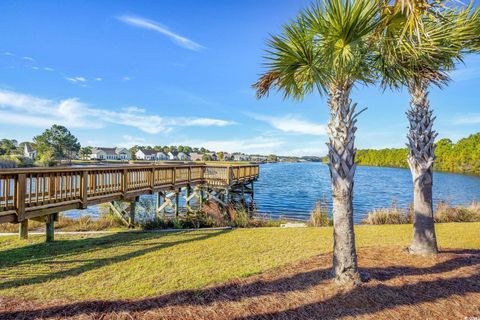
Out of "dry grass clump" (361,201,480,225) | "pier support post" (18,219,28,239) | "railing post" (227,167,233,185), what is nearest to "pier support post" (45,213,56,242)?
"pier support post" (18,219,28,239)

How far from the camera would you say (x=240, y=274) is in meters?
4.20

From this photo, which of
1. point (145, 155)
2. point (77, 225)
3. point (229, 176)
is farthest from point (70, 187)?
point (145, 155)

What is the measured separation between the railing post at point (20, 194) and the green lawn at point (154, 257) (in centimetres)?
98

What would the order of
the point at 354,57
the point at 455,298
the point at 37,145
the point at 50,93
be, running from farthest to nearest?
the point at 37,145, the point at 50,93, the point at 354,57, the point at 455,298

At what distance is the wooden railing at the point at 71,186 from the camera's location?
6.05 m

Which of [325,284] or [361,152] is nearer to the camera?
[325,284]

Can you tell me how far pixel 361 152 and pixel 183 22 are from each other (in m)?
117

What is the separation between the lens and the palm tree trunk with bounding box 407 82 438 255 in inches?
200

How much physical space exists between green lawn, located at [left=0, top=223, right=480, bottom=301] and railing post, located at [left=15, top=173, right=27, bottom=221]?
98 cm

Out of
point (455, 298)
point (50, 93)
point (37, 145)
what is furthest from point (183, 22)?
point (37, 145)

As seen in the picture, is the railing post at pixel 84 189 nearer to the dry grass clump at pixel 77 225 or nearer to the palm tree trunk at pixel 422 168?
the dry grass clump at pixel 77 225

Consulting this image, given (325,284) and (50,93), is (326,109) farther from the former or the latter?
(50,93)

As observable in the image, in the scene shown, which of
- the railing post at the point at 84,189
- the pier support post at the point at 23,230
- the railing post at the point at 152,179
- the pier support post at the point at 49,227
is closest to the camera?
the pier support post at the point at 49,227

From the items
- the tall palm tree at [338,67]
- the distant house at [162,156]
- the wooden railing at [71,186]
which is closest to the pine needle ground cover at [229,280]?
the tall palm tree at [338,67]
